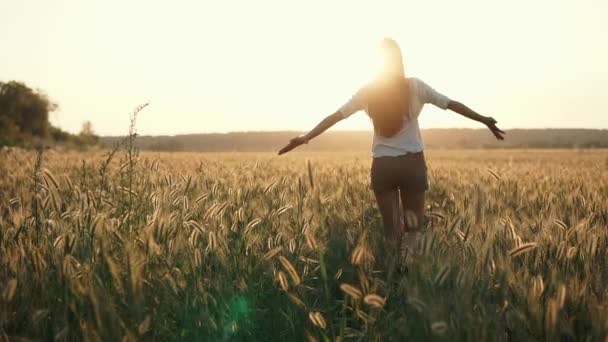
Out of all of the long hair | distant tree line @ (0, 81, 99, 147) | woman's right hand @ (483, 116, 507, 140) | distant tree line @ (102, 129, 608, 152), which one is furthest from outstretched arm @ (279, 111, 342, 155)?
distant tree line @ (102, 129, 608, 152)

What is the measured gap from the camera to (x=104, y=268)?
100 inches

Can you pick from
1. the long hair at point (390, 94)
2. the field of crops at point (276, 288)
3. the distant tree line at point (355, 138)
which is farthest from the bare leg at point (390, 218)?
the distant tree line at point (355, 138)

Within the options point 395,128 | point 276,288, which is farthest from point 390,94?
point 276,288

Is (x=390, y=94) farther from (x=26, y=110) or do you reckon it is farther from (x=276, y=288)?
(x=26, y=110)

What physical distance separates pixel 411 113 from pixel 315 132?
27.8 inches

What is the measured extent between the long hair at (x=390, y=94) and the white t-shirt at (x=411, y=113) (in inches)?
2.6

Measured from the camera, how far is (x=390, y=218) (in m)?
4.09

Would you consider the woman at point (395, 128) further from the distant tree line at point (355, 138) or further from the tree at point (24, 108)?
the distant tree line at point (355, 138)

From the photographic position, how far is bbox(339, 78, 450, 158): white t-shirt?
407 centimetres

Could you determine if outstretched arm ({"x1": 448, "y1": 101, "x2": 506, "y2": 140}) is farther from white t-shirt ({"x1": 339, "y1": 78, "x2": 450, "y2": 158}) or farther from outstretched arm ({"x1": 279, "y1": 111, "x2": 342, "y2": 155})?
outstretched arm ({"x1": 279, "y1": 111, "x2": 342, "y2": 155})

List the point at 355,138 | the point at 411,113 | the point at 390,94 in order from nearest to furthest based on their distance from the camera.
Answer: the point at 390,94 < the point at 411,113 < the point at 355,138

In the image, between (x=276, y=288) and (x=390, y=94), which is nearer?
(x=276, y=288)

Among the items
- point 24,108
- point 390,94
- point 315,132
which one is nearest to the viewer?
point 390,94

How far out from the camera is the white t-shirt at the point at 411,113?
13.3 ft
